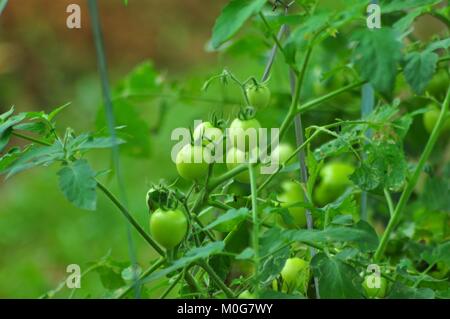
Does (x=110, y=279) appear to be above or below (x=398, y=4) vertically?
below

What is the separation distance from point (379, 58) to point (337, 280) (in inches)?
8.0

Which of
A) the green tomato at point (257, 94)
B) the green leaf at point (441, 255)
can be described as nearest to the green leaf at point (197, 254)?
the green tomato at point (257, 94)

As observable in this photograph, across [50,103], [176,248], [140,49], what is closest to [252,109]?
[176,248]

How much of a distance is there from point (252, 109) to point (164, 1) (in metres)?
3.88

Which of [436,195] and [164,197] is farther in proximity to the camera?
[436,195]

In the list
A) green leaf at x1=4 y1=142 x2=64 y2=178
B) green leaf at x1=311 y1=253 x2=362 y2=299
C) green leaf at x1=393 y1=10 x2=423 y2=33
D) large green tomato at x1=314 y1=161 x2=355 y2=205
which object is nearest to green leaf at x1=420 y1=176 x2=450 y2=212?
large green tomato at x1=314 y1=161 x2=355 y2=205

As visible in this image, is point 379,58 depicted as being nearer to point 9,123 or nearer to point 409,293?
point 409,293

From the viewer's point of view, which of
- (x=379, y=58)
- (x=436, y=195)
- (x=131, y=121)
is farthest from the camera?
(x=131, y=121)

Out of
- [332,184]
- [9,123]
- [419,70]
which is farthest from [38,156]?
[332,184]

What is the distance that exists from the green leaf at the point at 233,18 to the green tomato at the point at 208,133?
4.4 inches

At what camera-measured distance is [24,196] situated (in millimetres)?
3039

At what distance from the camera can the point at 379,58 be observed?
2.44 ft

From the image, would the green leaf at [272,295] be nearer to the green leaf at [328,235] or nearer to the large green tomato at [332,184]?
the green leaf at [328,235]

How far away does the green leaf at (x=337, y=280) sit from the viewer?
777 millimetres
